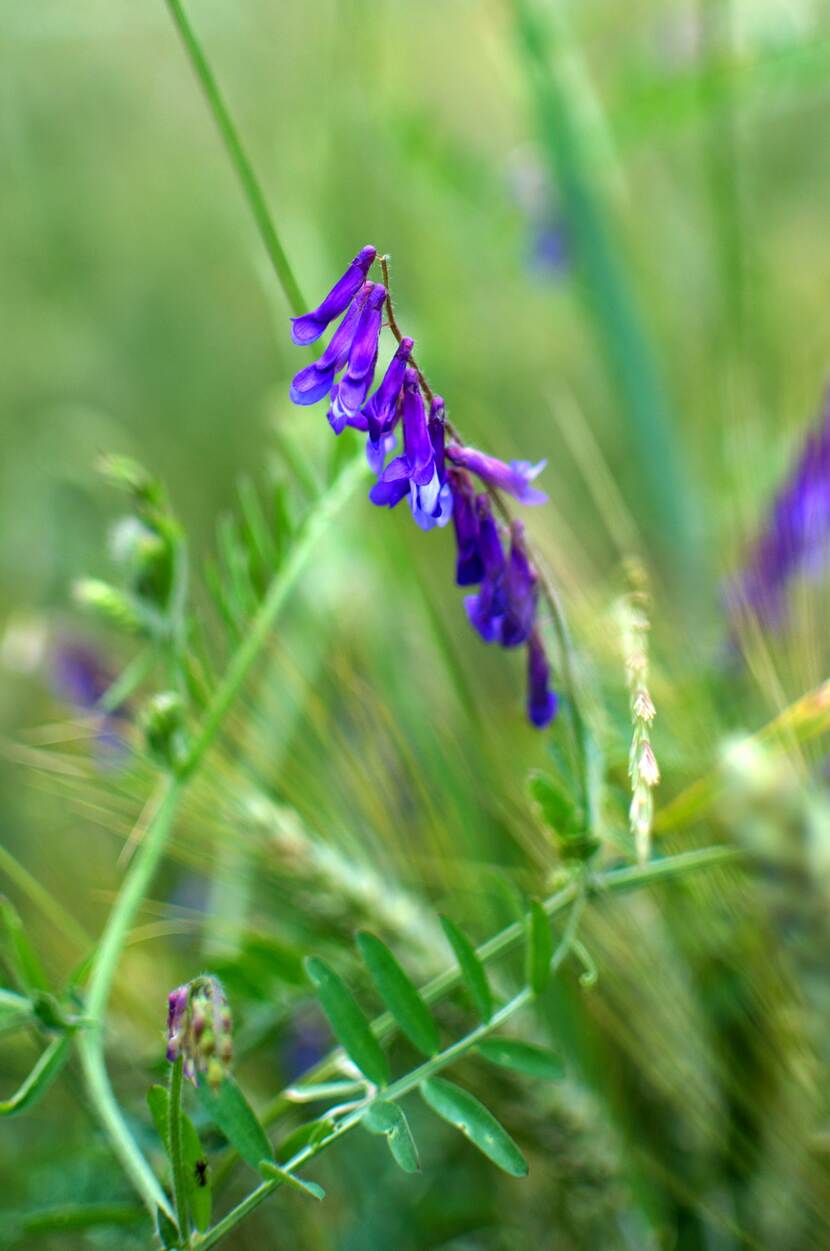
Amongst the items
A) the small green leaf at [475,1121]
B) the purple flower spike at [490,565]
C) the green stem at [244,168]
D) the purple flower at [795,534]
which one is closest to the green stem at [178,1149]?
the small green leaf at [475,1121]

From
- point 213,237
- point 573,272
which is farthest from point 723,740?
point 213,237

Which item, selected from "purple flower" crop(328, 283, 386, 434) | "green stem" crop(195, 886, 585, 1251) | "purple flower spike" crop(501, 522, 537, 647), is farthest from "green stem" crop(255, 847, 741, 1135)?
"purple flower" crop(328, 283, 386, 434)

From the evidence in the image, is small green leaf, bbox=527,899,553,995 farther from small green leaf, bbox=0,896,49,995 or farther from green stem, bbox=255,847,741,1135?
small green leaf, bbox=0,896,49,995

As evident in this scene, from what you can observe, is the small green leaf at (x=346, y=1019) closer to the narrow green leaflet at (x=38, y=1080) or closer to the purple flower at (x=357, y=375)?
the narrow green leaflet at (x=38, y=1080)

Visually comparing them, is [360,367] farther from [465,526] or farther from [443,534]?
[443,534]

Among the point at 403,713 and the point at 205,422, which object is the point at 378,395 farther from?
the point at 205,422

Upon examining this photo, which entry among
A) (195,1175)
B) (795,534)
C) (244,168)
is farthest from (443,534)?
(195,1175)
